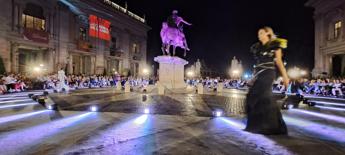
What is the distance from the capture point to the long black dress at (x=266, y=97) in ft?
20.7

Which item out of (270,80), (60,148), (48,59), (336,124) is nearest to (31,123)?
(60,148)

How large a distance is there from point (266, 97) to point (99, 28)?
41.5 m

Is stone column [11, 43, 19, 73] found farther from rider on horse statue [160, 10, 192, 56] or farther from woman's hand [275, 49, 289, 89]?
woman's hand [275, 49, 289, 89]

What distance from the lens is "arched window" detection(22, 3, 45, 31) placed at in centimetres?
3176

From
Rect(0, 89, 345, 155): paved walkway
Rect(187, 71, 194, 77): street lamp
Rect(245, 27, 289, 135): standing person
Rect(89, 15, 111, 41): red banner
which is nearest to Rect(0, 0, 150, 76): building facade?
Rect(89, 15, 111, 41): red banner

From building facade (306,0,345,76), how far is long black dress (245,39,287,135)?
33.0m

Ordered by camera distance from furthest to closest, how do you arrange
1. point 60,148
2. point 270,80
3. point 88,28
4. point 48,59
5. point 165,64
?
point 88,28
point 48,59
point 165,64
point 270,80
point 60,148

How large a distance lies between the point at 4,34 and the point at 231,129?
28838mm

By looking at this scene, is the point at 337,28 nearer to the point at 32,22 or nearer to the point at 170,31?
the point at 170,31

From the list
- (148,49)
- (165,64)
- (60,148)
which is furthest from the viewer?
(148,49)

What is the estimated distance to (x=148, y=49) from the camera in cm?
6562

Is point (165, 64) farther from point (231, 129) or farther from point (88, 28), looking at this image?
point (88, 28)

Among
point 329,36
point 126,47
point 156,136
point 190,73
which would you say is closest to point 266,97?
point 156,136

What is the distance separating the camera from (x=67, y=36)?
3803cm
